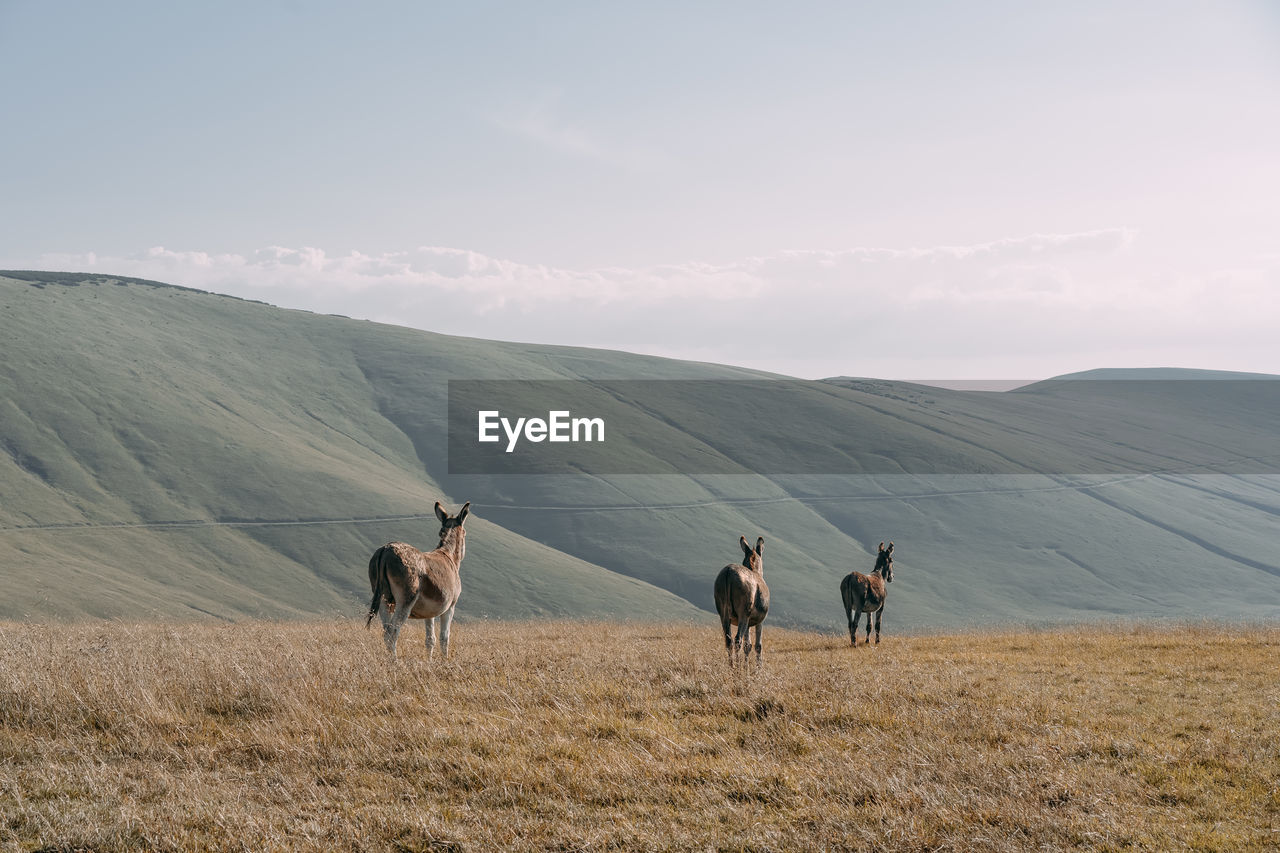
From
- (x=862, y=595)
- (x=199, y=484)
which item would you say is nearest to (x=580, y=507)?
(x=199, y=484)

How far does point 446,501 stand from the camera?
11150 centimetres

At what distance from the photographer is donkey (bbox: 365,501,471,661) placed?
15.8 m

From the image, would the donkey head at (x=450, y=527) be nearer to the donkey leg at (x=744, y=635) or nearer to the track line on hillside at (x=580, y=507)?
the donkey leg at (x=744, y=635)

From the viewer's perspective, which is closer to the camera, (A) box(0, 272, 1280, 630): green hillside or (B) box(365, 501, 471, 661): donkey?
(B) box(365, 501, 471, 661): donkey

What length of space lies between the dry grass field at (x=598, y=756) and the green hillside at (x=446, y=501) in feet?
186

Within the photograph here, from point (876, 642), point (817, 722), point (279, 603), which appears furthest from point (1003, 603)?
point (817, 722)

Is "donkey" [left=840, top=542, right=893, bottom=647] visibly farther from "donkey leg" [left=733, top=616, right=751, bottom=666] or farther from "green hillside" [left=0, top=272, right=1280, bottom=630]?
"green hillside" [left=0, top=272, right=1280, bottom=630]

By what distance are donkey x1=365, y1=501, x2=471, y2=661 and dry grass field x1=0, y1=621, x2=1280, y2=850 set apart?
70 centimetres

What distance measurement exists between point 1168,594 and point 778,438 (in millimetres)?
58811

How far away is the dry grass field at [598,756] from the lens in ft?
25.5

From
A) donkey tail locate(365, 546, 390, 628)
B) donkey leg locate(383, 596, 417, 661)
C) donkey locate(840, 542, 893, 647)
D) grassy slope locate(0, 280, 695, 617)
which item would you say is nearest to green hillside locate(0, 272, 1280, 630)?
grassy slope locate(0, 280, 695, 617)

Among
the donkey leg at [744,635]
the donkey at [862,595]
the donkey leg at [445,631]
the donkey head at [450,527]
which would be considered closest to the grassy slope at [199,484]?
the donkey head at [450,527]

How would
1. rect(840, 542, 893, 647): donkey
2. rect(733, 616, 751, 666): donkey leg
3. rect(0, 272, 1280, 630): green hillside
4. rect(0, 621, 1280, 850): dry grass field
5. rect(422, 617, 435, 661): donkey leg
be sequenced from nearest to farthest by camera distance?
rect(0, 621, 1280, 850): dry grass field → rect(422, 617, 435, 661): donkey leg → rect(733, 616, 751, 666): donkey leg → rect(840, 542, 893, 647): donkey → rect(0, 272, 1280, 630): green hillside

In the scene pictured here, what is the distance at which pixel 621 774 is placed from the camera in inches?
358
